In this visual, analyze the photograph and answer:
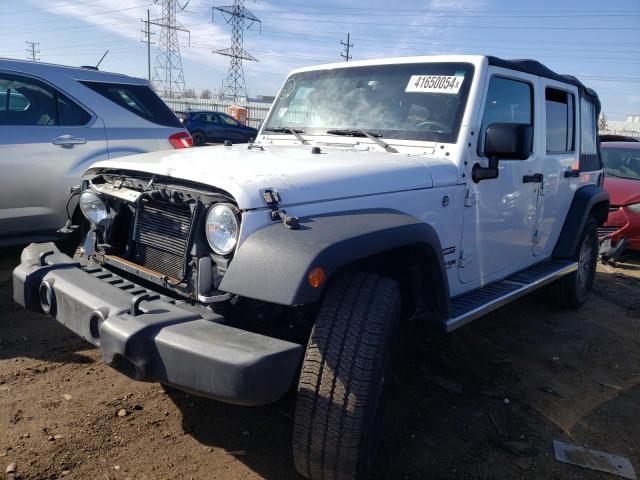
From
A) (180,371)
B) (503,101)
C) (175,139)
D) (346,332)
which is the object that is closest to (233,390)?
(180,371)

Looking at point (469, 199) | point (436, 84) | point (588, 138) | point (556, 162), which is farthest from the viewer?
point (588, 138)

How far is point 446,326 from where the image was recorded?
9.32ft

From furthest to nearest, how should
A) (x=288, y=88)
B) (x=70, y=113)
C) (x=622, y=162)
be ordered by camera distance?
(x=622, y=162), (x=70, y=113), (x=288, y=88)

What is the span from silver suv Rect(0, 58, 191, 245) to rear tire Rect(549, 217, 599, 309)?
172 inches

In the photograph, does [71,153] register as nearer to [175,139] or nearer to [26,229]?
[26,229]

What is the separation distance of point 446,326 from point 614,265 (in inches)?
227

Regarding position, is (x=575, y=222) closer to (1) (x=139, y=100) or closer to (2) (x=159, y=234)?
(2) (x=159, y=234)

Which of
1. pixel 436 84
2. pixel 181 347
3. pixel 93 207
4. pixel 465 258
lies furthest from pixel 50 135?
pixel 465 258

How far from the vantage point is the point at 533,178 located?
156 inches

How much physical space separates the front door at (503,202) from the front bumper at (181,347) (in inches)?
70.0

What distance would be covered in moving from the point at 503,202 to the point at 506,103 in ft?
2.30

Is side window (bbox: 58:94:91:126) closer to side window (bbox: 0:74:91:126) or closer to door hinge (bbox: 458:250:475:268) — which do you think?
side window (bbox: 0:74:91:126)

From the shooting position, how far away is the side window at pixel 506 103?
11.3ft

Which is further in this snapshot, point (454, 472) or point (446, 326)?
point (446, 326)
